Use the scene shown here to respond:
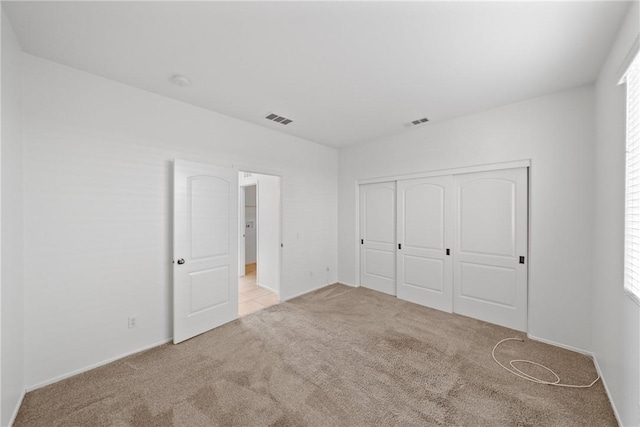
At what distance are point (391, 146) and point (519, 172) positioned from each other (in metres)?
1.82

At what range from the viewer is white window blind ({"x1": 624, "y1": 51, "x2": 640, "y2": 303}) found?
1.55 metres

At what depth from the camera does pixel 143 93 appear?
8.68ft

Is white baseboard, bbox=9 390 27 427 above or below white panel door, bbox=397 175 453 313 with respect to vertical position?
below

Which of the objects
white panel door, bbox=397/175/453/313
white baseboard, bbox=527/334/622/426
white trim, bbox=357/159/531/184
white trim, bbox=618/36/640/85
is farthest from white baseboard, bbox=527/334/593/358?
white trim, bbox=618/36/640/85

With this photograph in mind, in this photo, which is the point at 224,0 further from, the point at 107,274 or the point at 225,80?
the point at 107,274

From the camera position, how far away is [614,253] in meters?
1.91

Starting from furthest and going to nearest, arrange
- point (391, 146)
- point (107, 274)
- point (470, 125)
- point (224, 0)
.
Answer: point (391, 146), point (470, 125), point (107, 274), point (224, 0)

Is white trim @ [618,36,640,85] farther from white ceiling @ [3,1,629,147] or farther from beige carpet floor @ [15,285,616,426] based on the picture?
beige carpet floor @ [15,285,616,426]

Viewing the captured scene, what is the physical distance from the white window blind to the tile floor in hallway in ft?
12.3

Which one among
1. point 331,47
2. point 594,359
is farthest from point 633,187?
point 331,47

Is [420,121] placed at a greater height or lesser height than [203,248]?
greater

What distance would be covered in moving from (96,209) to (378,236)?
3.87 metres

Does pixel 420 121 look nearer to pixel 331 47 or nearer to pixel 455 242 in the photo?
pixel 455 242

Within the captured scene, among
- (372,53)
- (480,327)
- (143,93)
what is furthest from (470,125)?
(143,93)
